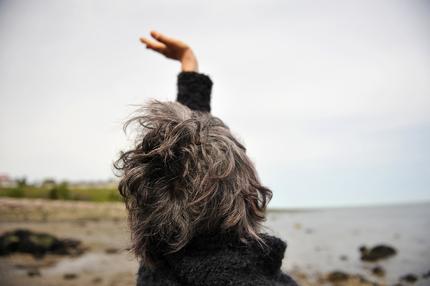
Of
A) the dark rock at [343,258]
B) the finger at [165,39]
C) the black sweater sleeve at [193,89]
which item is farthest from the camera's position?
the dark rock at [343,258]

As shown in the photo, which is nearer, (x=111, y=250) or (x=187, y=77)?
(x=187, y=77)

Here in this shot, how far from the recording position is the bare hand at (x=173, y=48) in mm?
2291

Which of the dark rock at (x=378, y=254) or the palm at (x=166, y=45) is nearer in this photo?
the palm at (x=166, y=45)

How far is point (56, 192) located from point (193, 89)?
30625 millimetres

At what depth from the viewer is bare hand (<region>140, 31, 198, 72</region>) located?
2.29 meters

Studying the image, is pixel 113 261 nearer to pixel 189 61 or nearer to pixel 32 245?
pixel 32 245

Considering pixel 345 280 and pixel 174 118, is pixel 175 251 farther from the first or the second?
pixel 345 280

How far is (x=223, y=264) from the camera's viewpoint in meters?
1.23

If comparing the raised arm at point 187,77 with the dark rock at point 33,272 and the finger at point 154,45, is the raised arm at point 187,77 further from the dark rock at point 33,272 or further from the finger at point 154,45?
the dark rock at point 33,272

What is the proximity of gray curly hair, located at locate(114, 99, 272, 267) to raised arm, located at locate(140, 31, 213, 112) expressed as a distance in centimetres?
69

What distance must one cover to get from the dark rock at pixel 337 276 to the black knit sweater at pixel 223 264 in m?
13.4

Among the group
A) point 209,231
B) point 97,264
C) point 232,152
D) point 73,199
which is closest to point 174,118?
point 232,152

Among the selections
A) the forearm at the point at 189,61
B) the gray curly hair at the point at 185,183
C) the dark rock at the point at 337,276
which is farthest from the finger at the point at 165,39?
the dark rock at the point at 337,276

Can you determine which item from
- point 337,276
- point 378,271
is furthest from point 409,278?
point 337,276
